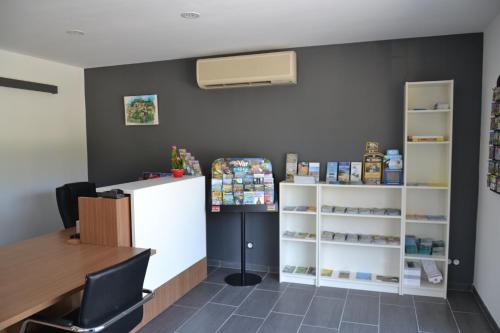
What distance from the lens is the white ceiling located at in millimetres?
2943

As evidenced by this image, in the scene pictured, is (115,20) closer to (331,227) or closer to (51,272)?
(51,272)

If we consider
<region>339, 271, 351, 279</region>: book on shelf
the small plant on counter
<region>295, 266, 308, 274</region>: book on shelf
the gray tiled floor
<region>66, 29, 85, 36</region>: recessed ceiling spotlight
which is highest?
<region>66, 29, 85, 36</region>: recessed ceiling spotlight

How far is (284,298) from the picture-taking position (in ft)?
12.4

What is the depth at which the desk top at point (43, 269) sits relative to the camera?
187 cm

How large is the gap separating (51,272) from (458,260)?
362cm

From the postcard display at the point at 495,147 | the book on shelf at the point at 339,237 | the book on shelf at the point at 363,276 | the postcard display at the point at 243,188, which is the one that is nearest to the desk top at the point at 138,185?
the postcard display at the point at 243,188

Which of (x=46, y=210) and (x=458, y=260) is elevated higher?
(x=46, y=210)

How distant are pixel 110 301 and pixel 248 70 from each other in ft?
9.25

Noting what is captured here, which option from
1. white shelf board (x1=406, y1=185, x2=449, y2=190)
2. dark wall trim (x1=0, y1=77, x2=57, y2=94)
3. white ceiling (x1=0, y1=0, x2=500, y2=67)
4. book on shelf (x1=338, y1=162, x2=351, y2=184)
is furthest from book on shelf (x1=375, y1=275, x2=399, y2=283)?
dark wall trim (x1=0, y1=77, x2=57, y2=94)

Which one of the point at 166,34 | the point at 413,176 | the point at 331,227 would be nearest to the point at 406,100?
the point at 413,176

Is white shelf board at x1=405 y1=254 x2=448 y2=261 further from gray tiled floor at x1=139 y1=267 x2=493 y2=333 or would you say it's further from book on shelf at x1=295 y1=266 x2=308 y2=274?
book on shelf at x1=295 y1=266 x2=308 y2=274

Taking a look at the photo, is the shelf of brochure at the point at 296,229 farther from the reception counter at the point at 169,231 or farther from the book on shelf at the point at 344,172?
the reception counter at the point at 169,231

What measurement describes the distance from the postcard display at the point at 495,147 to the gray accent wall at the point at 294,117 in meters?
0.56

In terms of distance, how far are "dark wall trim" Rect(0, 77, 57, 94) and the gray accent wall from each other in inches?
22.7
